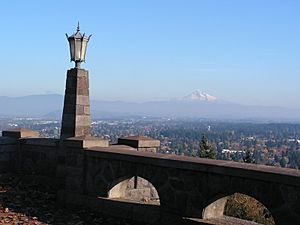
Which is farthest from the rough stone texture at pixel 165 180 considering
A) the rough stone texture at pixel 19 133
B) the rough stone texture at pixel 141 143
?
the rough stone texture at pixel 19 133

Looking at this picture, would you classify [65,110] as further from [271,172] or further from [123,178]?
[271,172]

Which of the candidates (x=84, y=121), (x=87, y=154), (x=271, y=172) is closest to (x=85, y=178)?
(x=87, y=154)

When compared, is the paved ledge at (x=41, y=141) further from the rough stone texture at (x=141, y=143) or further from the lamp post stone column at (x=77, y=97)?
the rough stone texture at (x=141, y=143)

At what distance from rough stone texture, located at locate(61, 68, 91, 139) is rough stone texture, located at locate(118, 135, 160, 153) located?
2.62ft

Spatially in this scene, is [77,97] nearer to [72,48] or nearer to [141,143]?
[72,48]

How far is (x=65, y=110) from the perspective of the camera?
9.47 metres

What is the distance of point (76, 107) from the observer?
368 inches

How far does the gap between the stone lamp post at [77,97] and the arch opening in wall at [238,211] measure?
3.16 m

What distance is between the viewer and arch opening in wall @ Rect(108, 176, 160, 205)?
7.98 m

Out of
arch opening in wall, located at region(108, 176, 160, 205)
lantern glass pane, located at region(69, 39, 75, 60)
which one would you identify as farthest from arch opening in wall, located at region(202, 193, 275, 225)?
lantern glass pane, located at region(69, 39, 75, 60)

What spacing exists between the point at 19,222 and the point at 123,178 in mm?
1807

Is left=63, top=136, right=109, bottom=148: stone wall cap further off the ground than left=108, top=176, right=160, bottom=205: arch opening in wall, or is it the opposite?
left=63, top=136, right=109, bottom=148: stone wall cap

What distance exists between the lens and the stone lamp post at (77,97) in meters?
9.34

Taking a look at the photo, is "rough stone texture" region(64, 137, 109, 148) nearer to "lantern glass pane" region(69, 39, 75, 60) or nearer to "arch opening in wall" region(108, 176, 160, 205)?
"arch opening in wall" region(108, 176, 160, 205)
